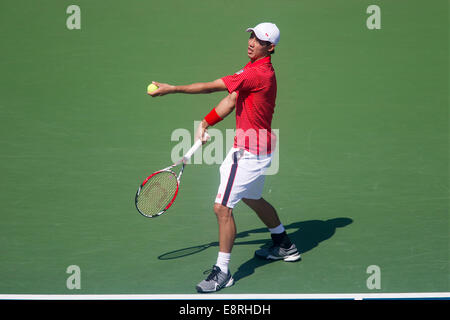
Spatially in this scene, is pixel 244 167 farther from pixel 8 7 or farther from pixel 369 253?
pixel 8 7

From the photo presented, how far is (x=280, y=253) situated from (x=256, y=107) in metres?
1.59

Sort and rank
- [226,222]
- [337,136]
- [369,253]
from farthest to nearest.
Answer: [337,136], [369,253], [226,222]

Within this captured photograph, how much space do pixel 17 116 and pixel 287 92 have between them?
13.7 feet

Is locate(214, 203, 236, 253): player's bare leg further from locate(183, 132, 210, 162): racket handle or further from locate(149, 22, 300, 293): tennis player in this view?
locate(183, 132, 210, 162): racket handle

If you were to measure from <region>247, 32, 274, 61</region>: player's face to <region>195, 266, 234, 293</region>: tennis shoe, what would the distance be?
6.66ft

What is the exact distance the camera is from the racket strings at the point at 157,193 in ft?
23.3

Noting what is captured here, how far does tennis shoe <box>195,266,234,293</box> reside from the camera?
269 inches

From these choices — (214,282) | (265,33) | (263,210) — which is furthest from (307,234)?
(265,33)

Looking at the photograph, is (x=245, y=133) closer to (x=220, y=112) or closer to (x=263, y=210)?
(x=220, y=112)

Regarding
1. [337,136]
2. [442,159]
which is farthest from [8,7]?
[442,159]

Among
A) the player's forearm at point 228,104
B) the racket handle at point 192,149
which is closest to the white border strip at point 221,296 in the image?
the racket handle at point 192,149

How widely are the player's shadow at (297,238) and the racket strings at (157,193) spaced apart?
679mm

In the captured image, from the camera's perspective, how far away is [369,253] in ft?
25.2

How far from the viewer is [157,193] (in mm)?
7168
